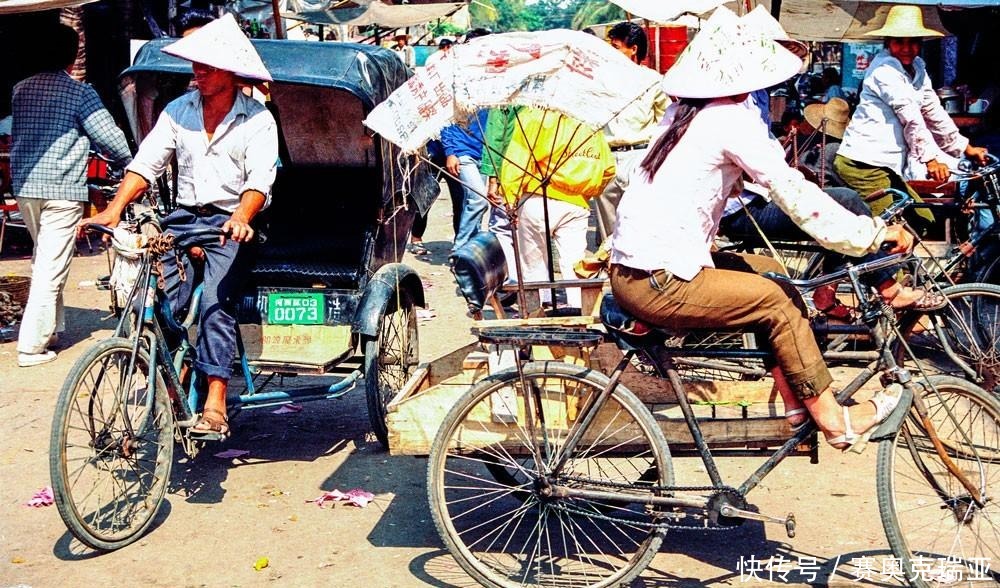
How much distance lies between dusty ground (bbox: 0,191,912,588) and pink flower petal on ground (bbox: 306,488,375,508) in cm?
4

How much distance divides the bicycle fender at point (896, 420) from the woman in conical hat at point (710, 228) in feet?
0.10

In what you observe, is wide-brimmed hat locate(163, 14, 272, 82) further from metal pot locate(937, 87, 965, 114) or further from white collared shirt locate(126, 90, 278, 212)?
metal pot locate(937, 87, 965, 114)

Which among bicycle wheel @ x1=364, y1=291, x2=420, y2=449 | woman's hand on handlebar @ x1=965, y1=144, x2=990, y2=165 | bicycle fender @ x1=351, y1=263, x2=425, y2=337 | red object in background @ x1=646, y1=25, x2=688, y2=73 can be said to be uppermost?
red object in background @ x1=646, y1=25, x2=688, y2=73

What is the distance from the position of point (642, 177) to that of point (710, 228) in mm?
300

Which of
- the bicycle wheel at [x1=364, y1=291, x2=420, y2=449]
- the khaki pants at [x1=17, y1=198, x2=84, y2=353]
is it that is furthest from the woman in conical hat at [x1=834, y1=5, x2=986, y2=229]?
the khaki pants at [x1=17, y1=198, x2=84, y2=353]

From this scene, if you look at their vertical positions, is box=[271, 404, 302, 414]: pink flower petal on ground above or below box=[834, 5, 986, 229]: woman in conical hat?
below

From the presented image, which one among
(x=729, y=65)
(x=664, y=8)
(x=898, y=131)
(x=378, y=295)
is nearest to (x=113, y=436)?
(x=378, y=295)

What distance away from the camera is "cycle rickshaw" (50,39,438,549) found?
478 cm

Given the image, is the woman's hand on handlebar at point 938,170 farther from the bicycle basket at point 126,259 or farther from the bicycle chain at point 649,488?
the bicycle basket at point 126,259

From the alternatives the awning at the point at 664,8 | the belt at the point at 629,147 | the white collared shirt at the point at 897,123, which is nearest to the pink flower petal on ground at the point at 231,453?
the belt at the point at 629,147

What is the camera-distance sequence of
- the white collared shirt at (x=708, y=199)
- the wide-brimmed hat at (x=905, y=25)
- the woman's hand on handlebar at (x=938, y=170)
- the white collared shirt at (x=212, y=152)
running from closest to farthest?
the white collared shirt at (x=708, y=199)
the white collared shirt at (x=212, y=152)
the woman's hand on handlebar at (x=938, y=170)
the wide-brimmed hat at (x=905, y=25)

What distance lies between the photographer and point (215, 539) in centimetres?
488

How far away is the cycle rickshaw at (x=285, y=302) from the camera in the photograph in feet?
15.7

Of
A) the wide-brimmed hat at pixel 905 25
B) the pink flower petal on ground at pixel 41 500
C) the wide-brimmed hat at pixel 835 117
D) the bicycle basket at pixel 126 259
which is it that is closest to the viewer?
the bicycle basket at pixel 126 259
